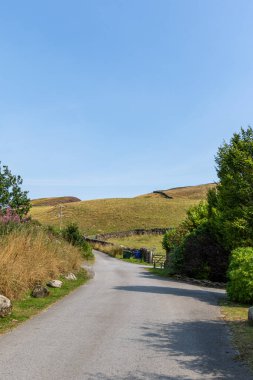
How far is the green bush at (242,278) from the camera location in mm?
14719

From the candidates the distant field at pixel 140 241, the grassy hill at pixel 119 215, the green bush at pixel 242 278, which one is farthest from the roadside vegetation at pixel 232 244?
the grassy hill at pixel 119 215

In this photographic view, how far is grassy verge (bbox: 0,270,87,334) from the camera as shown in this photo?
33.6 feet

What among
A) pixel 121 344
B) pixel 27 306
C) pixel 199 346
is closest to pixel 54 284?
pixel 27 306

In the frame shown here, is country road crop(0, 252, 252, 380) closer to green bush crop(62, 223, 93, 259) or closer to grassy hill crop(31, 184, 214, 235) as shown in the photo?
green bush crop(62, 223, 93, 259)

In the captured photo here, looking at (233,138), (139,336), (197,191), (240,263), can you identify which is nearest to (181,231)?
(233,138)

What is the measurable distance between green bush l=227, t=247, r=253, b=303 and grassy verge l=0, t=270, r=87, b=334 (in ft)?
20.8

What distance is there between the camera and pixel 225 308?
13844 millimetres

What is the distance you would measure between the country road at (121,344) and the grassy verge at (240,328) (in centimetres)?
23

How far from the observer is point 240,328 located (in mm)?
10250

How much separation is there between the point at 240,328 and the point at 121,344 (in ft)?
11.4

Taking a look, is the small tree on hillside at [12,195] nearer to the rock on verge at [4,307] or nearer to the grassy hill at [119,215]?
the rock on verge at [4,307]

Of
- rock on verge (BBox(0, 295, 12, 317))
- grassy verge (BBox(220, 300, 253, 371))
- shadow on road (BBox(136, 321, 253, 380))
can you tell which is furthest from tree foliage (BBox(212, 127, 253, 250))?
rock on verge (BBox(0, 295, 12, 317))

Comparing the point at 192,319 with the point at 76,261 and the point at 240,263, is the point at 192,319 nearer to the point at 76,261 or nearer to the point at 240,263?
the point at 240,263

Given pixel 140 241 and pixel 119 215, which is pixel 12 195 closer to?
pixel 140 241
